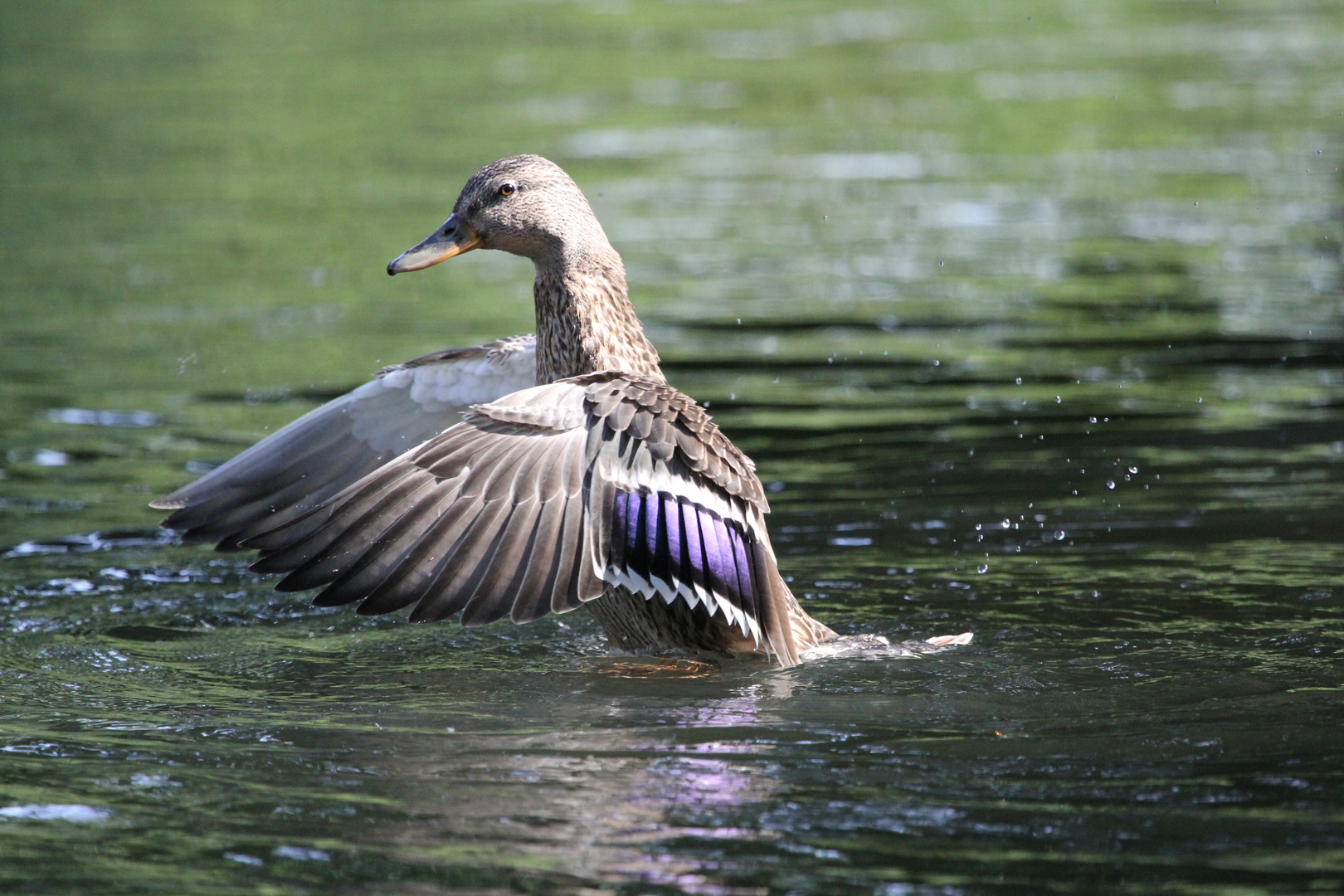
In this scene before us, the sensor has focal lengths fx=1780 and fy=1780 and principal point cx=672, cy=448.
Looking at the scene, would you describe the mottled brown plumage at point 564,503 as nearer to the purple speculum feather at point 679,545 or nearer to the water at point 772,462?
the purple speculum feather at point 679,545

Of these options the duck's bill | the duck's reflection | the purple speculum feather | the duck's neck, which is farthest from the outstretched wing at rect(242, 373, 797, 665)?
the duck's bill

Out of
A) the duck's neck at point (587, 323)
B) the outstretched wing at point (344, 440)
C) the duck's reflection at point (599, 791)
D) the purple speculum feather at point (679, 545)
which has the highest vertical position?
the duck's neck at point (587, 323)

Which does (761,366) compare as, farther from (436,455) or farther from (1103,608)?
(436,455)

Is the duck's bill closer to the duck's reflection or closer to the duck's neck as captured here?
the duck's neck

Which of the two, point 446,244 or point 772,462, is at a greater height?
point 446,244

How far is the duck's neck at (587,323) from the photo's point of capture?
7.43 metres

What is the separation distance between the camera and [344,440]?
8.21 meters

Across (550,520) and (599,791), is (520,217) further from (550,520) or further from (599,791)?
(599,791)

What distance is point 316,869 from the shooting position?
16.2 ft

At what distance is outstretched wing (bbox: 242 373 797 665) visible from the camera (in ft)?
20.5

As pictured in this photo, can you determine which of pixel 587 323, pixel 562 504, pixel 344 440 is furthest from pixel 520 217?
pixel 562 504

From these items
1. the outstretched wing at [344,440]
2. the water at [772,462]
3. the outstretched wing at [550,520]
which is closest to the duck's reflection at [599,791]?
the water at [772,462]

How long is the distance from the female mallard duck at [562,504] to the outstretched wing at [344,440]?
50 millimetres

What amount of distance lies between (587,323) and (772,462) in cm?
307
